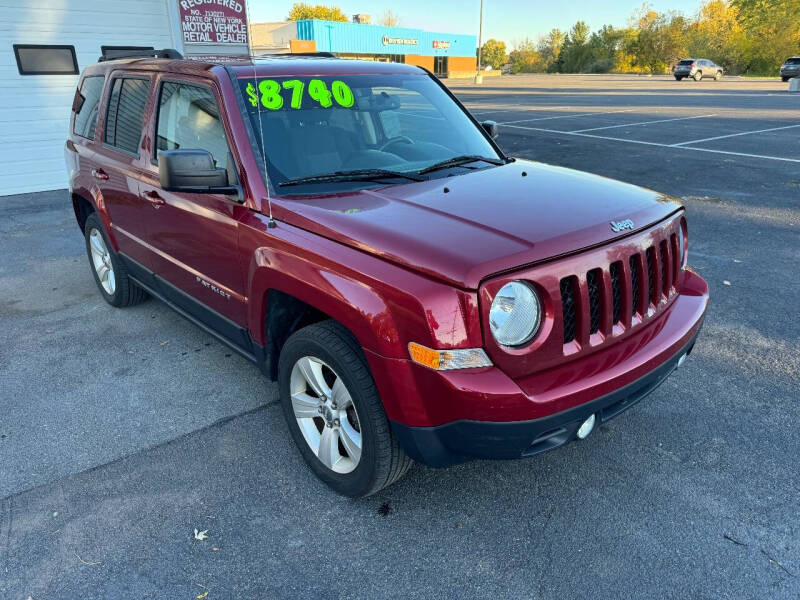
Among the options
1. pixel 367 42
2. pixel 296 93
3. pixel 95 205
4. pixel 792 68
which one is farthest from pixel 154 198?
pixel 367 42

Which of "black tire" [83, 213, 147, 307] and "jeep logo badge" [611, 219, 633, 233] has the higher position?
"jeep logo badge" [611, 219, 633, 233]

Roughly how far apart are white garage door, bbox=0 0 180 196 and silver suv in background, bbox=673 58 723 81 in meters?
44.6

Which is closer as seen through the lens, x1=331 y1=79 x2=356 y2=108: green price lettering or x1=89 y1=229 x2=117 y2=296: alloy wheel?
x1=331 y1=79 x2=356 y2=108: green price lettering

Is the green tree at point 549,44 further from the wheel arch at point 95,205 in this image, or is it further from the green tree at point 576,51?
the wheel arch at point 95,205

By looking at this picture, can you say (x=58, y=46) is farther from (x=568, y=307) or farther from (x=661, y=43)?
(x=661, y=43)

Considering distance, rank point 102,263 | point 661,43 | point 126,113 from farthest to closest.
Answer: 1. point 661,43
2. point 102,263
3. point 126,113

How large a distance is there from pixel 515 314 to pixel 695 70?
51604 millimetres

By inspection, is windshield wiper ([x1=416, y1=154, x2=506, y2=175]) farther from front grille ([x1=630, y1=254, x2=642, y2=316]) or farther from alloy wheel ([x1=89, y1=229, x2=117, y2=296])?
alloy wheel ([x1=89, y1=229, x2=117, y2=296])

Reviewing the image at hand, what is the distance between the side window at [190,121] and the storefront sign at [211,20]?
28.8 ft

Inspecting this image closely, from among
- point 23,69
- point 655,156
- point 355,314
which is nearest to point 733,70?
point 655,156

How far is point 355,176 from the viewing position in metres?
2.98

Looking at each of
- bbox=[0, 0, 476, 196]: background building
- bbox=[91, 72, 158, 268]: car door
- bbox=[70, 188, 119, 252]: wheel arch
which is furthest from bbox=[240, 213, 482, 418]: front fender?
bbox=[0, 0, 476, 196]: background building

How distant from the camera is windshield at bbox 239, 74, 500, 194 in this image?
2.96 meters

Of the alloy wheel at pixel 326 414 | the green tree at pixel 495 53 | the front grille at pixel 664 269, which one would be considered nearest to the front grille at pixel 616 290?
the front grille at pixel 664 269
